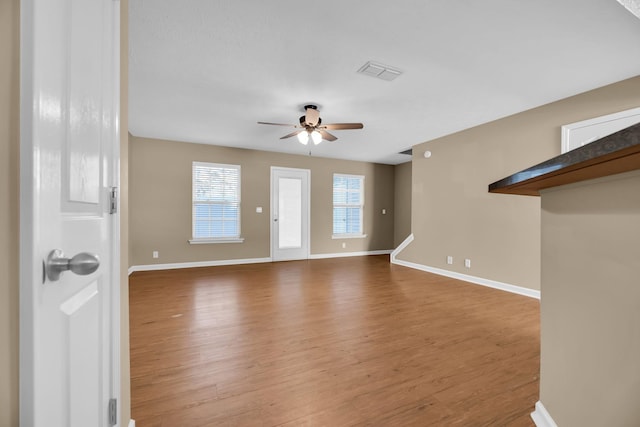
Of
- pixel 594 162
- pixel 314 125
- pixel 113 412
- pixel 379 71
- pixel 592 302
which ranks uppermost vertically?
pixel 379 71

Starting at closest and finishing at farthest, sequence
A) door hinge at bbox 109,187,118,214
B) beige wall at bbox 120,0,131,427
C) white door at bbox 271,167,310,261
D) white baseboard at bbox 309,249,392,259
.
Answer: door hinge at bbox 109,187,118,214 → beige wall at bbox 120,0,131,427 → white door at bbox 271,167,310,261 → white baseboard at bbox 309,249,392,259

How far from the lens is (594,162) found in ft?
2.25

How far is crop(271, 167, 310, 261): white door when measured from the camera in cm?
606

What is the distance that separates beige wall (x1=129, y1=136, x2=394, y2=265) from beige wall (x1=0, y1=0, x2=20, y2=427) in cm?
513

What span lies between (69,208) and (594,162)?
1.32 metres

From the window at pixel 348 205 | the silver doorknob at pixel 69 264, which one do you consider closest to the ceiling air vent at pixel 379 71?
the silver doorknob at pixel 69 264

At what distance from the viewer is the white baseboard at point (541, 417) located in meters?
1.22

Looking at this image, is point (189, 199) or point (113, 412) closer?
point (113, 412)

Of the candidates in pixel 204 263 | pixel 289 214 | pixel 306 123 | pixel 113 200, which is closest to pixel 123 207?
pixel 113 200

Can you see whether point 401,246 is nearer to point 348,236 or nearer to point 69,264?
point 348,236

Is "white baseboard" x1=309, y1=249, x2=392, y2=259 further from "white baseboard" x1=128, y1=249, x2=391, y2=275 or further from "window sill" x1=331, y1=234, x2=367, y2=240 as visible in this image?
"window sill" x1=331, y1=234, x2=367, y2=240

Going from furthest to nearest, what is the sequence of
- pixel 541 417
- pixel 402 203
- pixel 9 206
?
pixel 402 203, pixel 541 417, pixel 9 206

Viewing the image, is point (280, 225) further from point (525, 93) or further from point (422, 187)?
point (525, 93)

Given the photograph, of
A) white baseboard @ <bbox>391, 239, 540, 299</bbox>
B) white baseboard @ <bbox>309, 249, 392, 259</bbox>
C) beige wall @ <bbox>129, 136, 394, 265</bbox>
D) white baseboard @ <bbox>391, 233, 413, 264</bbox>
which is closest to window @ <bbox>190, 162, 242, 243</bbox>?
beige wall @ <bbox>129, 136, 394, 265</bbox>
